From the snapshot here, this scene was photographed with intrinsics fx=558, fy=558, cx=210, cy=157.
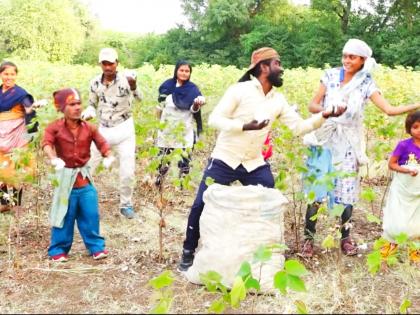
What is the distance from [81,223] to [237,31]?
32.4m

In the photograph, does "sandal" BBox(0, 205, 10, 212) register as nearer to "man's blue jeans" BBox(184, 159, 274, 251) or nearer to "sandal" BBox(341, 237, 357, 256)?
"man's blue jeans" BBox(184, 159, 274, 251)

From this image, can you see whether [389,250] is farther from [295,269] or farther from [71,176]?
[71,176]

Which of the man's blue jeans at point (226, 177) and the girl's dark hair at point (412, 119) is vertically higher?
the girl's dark hair at point (412, 119)

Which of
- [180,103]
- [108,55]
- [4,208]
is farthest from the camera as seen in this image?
[180,103]

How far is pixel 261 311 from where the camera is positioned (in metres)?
2.83

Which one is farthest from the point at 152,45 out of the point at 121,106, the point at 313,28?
the point at 121,106

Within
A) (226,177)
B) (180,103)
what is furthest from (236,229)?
(180,103)

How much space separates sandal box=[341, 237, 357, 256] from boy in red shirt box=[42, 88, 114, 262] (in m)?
1.60

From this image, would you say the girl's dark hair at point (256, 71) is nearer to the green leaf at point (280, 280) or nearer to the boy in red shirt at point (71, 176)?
the boy in red shirt at point (71, 176)

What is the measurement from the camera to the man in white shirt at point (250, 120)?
3168 millimetres

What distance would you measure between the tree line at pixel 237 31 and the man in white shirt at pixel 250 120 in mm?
24801

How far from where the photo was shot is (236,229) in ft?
10.3

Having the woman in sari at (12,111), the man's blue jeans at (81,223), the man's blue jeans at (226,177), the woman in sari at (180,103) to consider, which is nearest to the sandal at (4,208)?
the woman in sari at (12,111)

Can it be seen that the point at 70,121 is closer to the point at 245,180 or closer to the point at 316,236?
the point at 245,180
